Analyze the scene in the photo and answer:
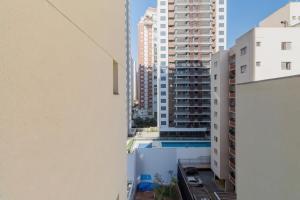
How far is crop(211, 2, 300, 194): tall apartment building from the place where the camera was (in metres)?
12.6

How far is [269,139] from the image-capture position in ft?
13.4

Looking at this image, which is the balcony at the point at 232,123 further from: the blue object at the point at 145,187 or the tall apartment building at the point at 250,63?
the blue object at the point at 145,187

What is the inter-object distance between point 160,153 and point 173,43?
1550cm

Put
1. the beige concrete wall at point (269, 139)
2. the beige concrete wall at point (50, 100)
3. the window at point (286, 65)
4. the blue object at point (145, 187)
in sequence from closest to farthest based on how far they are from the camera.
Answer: the beige concrete wall at point (50, 100) < the beige concrete wall at point (269, 139) < the window at point (286, 65) < the blue object at point (145, 187)

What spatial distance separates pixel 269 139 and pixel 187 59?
24.7 meters

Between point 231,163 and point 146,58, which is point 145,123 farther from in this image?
point 231,163

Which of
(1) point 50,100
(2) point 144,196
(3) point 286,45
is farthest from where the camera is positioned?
(2) point 144,196

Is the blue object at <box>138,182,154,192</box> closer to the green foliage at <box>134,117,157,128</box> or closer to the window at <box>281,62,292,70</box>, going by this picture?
the window at <box>281,62,292,70</box>

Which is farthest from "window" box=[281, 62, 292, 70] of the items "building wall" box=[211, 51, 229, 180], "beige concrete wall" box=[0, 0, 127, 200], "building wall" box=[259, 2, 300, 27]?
"beige concrete wall" box=[0, 0, 127, 200]

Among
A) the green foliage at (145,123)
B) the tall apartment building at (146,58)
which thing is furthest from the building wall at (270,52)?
the tall apartment building at (146,58)

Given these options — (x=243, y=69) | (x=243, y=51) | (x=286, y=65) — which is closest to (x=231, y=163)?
(x=243, y=69)

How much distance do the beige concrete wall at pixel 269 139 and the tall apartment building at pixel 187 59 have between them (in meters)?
22.0

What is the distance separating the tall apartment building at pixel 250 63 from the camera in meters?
12.6

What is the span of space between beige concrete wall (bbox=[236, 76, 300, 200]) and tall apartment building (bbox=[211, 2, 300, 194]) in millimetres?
5547
